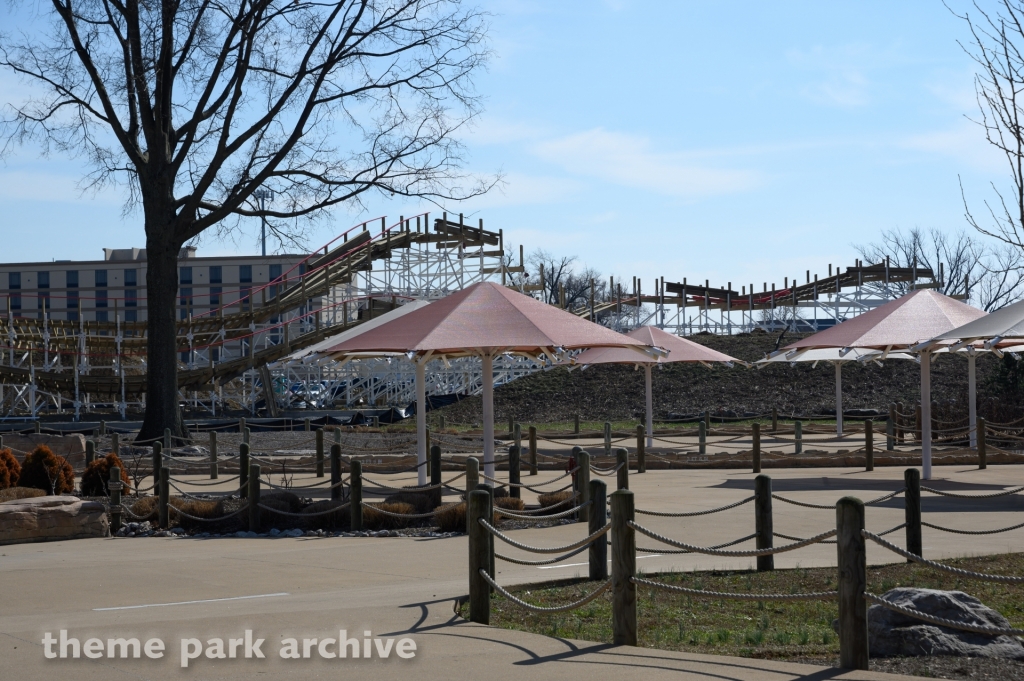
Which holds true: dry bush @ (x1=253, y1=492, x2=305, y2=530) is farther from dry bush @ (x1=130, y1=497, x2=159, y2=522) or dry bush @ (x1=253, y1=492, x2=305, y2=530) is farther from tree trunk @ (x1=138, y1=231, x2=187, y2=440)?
tree trunk @ (x1=138, y1=231, x2=187, y2=440)

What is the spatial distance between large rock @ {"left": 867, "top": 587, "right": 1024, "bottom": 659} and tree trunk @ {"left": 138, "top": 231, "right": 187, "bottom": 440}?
71.2 ft

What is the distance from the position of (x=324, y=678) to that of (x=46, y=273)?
9505 cm

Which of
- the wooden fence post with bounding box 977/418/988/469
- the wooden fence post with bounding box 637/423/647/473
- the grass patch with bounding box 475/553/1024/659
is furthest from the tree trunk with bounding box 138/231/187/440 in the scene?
the grass patch with bounding box 475/553/1024/659

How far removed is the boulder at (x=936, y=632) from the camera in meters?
6.77

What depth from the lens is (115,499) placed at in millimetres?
14602

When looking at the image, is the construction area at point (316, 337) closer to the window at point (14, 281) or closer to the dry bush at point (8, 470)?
the dry bush at point (8, 470)

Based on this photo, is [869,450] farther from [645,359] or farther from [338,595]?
[338,595]

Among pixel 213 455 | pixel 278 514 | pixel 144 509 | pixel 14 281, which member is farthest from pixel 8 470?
pixel 14 281

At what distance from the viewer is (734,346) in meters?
49.7

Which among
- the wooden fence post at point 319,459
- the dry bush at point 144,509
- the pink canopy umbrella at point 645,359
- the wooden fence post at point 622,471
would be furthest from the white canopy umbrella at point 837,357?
the dry bush at point 144,509

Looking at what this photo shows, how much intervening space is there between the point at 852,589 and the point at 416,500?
29.8 ft

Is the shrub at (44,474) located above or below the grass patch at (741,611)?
above

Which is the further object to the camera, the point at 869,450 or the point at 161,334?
the point at 161,334

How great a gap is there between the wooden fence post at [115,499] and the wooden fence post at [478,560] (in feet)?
25.7
